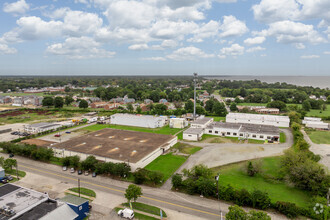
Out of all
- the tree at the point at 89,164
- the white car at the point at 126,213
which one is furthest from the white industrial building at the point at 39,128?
the white car at the point at 126,213

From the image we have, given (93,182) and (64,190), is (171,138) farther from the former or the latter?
(64,190)

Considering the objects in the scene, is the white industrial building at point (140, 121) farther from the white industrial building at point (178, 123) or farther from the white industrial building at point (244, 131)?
the white industrial building at point (244, 131)

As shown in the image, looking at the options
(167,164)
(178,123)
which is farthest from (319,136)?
(167,164)

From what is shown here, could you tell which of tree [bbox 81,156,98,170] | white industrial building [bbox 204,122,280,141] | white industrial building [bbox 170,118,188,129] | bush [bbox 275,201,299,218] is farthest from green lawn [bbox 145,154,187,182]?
white industrial building [bbox 170,118,188,129]

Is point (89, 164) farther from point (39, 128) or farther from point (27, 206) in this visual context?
point (39, 128)

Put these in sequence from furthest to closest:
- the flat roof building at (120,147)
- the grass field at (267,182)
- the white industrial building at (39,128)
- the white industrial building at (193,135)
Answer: the white industrial building at (39,128), the white industrial building at (193,135), the flat roof building at (120,147), the grass field at (267,182)

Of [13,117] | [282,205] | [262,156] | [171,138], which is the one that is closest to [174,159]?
[171,138]

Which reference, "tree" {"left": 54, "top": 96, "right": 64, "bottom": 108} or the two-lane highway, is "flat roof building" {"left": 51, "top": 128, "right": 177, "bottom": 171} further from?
"tree" {"left": 54, "top": 96, "right": 64, "bottom": 108}
